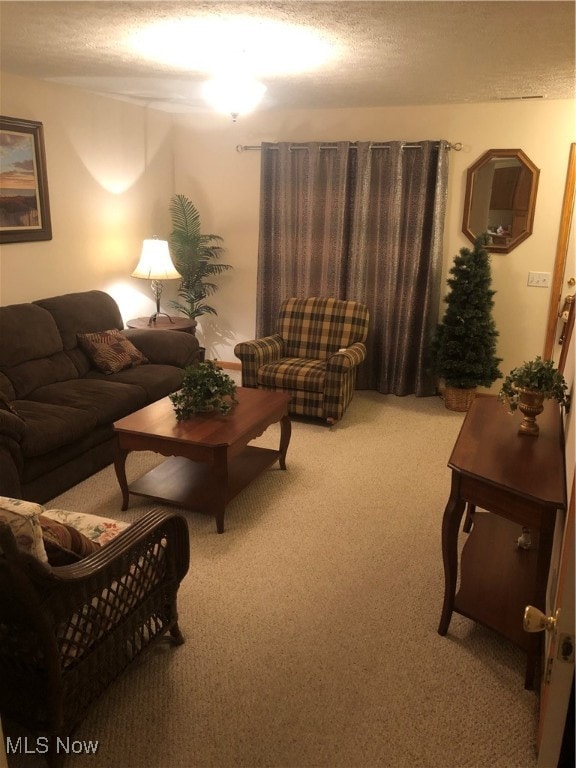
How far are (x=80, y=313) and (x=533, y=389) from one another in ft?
10.7

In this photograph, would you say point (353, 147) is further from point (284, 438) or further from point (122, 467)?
point (122, 467)

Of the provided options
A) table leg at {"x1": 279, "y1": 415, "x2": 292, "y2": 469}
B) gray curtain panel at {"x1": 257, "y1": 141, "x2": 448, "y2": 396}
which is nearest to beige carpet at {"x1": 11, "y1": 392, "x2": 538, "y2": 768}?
table leg at {"x1": 279, "y1": 415, "x2": 292, "y2": 469}

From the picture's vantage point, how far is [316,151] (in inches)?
200

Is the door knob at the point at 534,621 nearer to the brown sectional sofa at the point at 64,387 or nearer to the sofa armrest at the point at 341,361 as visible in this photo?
the brown sectional sofa at the point at 64,387

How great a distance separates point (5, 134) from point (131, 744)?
3.77m

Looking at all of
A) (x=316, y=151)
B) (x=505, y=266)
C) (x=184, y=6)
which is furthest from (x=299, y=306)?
(x=184, y=6)

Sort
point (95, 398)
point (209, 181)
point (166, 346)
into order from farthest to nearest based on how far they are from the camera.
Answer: point (209, 181)
point (166, 346)
point (95, 398)

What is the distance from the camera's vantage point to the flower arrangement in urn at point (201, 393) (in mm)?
3178

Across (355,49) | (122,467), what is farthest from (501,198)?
(122,467)

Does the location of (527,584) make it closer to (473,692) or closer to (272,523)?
(473,692)

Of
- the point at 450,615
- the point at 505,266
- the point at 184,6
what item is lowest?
the point at 450,615

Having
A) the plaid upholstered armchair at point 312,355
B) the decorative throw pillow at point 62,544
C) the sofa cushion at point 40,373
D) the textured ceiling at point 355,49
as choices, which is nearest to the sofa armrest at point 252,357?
the plaid upholstered armchair at point 312,355

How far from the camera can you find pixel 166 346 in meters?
4.51

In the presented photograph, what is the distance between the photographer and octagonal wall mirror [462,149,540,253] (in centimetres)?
459
